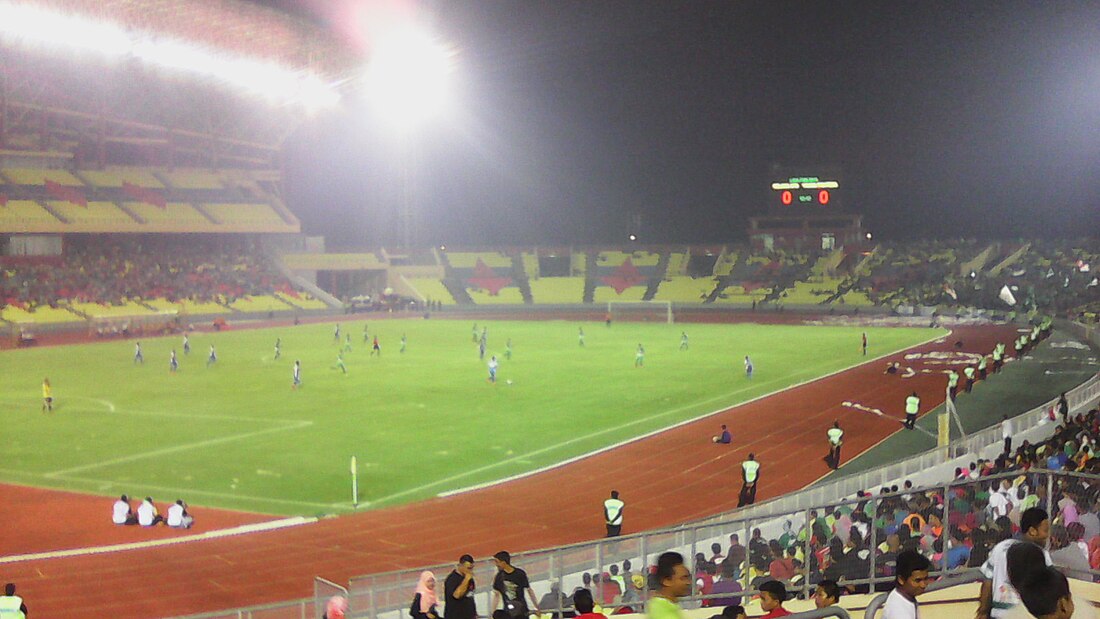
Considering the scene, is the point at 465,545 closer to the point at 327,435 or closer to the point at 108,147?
the point at 327,435

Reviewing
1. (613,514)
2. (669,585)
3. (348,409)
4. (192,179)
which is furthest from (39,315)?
(669,585)

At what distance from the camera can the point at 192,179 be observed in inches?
3236

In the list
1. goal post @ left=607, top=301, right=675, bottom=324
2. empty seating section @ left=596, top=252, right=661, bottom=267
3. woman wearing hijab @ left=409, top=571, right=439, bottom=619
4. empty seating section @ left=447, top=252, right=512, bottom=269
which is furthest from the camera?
empty seating section @ left=447, top=252, right=512, bottom=269

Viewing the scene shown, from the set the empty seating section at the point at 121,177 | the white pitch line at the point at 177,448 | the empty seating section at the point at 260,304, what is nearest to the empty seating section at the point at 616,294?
the empty seating section at the point at 260,304

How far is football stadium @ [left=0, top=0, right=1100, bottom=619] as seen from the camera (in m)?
10.8

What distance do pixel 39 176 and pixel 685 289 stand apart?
57.0 metres

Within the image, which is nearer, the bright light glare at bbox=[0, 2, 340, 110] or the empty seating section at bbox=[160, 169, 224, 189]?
the bright light glare at bbox=[0, 2, 340, 110]

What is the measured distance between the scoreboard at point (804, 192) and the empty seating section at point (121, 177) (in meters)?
54.5

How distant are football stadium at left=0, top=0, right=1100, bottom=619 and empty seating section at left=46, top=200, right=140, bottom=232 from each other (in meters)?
0.25

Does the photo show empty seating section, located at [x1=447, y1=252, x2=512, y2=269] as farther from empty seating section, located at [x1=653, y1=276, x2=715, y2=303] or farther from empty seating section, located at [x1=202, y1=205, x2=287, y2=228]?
empty seating section, located at [x1=202, y1=205, x2=287, y2=228]

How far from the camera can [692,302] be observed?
298 feet

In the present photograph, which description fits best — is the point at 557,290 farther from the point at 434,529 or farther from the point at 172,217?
the point at 434,529

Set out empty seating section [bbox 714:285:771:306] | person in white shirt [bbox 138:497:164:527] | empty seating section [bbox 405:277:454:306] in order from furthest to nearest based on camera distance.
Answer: empty seating section [bbox 405:277:454:306] → empty seating section [bbox 714:285:771:306] → person in white shirt [bbox 138:497:164:527]

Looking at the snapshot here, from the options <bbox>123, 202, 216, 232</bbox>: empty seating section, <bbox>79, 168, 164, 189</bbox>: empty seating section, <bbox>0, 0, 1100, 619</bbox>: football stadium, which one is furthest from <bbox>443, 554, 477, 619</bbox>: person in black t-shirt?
<bbox>79, 168, 164, 189</bbox>: empty seating section
